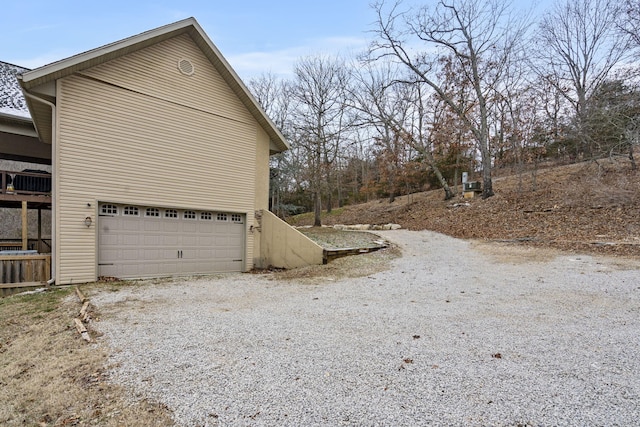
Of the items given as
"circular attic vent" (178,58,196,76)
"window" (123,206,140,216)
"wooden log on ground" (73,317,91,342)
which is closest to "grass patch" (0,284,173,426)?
"wooden log on ground" (73,317,91,342)

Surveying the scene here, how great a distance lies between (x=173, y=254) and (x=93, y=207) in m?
2.39

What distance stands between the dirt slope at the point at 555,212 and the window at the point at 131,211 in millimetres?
11578

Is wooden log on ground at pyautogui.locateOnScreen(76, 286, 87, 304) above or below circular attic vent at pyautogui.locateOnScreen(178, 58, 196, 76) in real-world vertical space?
below

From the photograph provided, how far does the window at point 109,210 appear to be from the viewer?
847 cm

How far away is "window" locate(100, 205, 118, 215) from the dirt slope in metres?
12.1

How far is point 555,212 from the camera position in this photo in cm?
1306

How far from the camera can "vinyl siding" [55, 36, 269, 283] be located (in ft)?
26.0

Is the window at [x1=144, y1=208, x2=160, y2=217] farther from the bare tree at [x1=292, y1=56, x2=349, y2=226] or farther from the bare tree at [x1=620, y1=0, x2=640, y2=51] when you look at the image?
the bare tree at [x1=620, y1=0, x2=640, y2=51]

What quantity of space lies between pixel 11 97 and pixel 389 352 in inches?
548

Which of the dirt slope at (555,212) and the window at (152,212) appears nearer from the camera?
the window at (152,212)

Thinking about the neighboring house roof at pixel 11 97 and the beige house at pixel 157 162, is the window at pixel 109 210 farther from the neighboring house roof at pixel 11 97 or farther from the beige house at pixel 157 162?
the neighboring house roof at pixel 11 97

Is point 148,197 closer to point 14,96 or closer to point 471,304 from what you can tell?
point 14,96

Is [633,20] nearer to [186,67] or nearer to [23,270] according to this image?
[186,67]

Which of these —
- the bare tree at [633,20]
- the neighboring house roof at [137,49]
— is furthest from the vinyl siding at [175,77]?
the bare tree at [633,20]
